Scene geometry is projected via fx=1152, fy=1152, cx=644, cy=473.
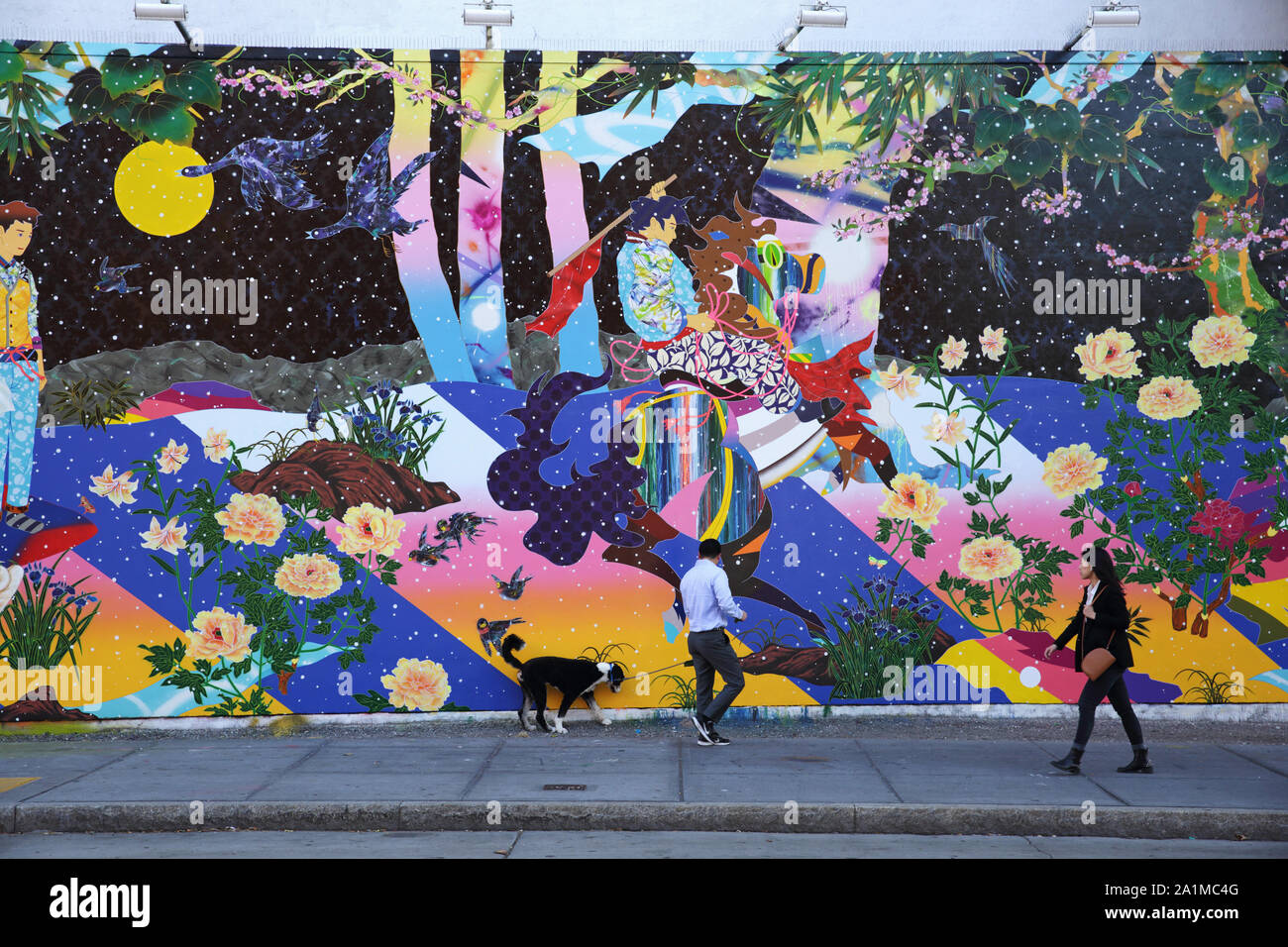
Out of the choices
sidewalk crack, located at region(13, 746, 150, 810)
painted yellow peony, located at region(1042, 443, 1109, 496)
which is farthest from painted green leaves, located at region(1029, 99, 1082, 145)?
sidewalk crack, located at region(13, 746, 150, 810)

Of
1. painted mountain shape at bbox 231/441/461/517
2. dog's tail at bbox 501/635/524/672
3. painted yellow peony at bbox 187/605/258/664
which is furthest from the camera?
painted mountain shape at bbox 231/441/461/517

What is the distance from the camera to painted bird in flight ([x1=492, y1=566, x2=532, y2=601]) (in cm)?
1125

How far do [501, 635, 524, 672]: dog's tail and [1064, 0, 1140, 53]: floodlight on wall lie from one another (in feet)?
25.9

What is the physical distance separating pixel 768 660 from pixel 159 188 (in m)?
7.56

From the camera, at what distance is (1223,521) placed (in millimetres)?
11273

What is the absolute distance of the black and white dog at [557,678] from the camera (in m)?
10.8

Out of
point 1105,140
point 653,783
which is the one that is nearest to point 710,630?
point 653,783

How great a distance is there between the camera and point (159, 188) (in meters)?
11.3

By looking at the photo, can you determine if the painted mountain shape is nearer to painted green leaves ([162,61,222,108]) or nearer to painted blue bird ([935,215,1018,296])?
painted green leaves ([162,61,222,108])

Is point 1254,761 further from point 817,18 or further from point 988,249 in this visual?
point 817,18

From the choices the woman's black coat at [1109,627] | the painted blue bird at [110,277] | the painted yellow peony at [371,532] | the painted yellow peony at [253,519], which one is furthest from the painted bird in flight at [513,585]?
the woman's black coat at [1109,627]

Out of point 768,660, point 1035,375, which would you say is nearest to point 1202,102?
point 1035,375

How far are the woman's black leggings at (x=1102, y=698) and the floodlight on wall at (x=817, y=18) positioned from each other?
645 centimetres

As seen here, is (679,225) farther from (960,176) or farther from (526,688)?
(526,688)
